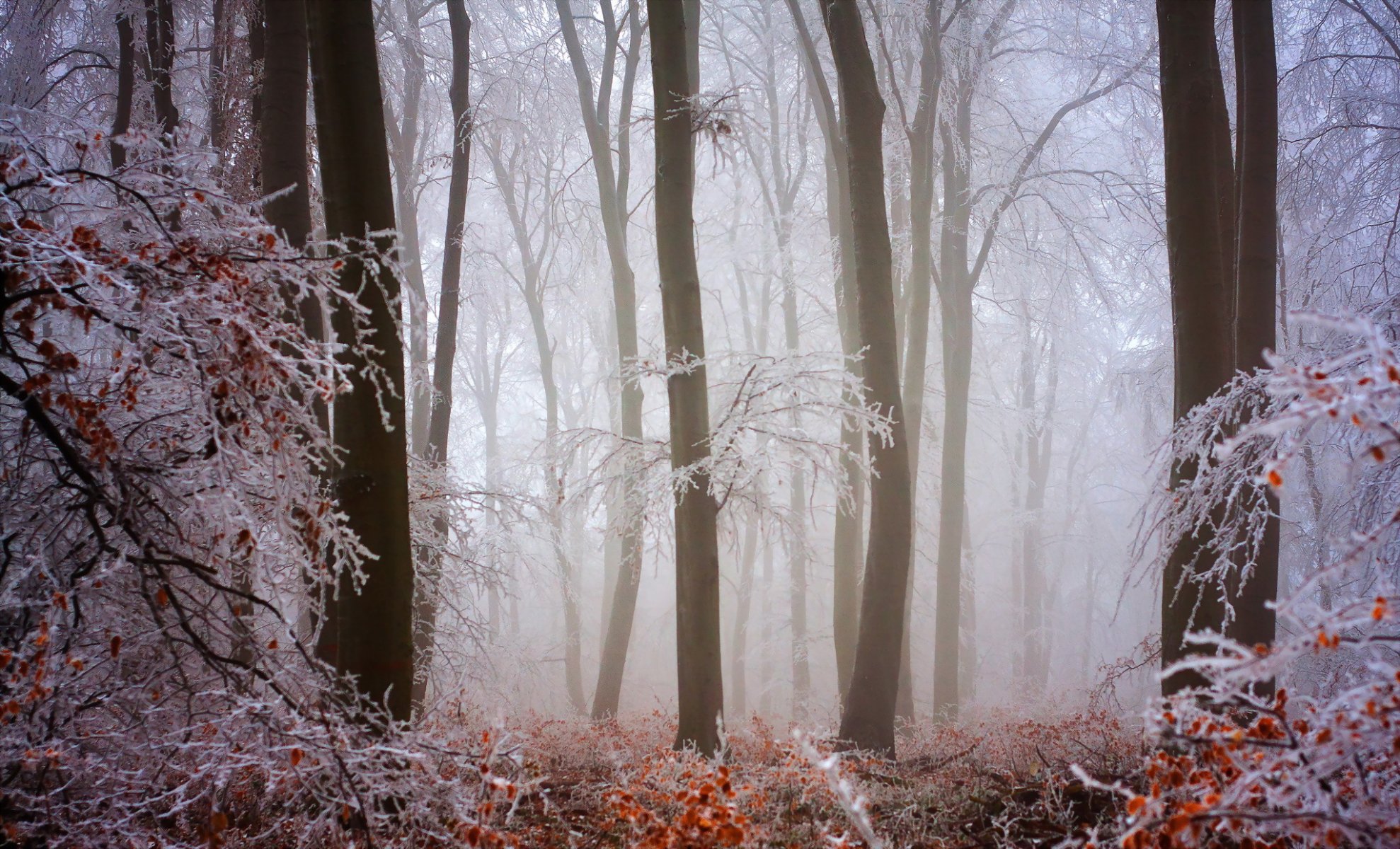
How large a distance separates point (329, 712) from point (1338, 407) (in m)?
3.07

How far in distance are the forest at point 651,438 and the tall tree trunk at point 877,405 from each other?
0.03 metres

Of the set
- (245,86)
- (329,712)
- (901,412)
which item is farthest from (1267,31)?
(245,86)

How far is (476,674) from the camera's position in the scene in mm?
6840

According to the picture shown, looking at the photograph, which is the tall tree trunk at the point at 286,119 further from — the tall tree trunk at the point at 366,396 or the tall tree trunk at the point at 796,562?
the tall tree trunk at the point at 796,562

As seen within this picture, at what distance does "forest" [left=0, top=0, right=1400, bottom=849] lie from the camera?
102 inches

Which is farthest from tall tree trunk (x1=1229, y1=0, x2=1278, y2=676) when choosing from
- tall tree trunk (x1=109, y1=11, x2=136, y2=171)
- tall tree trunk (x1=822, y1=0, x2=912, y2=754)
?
tall tree trunk (x1=109, y1=11, x2=136, y2=171)

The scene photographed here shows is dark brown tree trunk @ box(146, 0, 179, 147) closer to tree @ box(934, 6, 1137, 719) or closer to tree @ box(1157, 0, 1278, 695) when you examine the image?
tree @ box(1157, 0, 1278, 695)

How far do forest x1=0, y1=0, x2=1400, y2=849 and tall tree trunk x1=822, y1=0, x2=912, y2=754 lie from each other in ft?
0.11

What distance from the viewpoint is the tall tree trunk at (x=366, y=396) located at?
3.34 metres

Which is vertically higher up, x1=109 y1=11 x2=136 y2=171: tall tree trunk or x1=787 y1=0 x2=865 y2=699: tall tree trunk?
x1=109 y1=11 x2=136 y2=171: tall tree trunk

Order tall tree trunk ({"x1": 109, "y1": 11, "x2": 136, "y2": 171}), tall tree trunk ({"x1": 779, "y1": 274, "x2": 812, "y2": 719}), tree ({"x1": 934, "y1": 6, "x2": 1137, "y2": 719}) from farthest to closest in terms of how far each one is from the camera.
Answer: tall tree trunk ({"x1": 779, "y1": 274, "x2": 812, "y2": 719}) < tree ({"x1": 934, "y1": 6, "x2": 1137, "y2": 719}) < tall tree trunk ({"x1": 109, "y1": 11, "x2": 136, "y2": 171})

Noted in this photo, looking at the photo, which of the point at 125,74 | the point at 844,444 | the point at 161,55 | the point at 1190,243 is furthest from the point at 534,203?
the point at 1190,243

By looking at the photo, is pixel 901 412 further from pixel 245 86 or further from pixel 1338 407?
pixel 245 86

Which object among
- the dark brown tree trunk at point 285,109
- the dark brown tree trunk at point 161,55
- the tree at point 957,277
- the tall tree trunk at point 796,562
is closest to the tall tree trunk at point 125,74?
the dark brown tree trunk at point 161,55
